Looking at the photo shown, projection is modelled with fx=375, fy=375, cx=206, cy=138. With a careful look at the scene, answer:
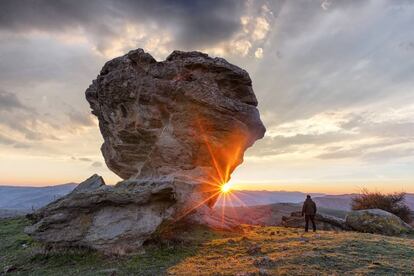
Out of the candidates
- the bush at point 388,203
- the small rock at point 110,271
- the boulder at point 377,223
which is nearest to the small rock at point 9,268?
the small rock at point 110,271

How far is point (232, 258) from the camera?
19.1 m

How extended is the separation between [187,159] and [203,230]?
566 centimetres

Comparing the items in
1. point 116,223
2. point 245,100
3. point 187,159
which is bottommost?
point 116,223

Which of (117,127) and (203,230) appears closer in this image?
(203,230)

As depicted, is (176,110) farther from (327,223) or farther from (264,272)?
(327,223)

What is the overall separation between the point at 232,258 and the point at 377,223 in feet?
62.0

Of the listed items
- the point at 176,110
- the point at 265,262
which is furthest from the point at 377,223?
the point at 176,110

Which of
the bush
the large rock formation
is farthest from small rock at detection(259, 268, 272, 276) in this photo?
the bush

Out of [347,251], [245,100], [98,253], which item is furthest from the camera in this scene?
[245,100]

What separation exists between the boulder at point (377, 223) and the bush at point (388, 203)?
10.9 m

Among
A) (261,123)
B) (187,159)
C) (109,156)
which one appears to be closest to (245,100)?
(261,123)

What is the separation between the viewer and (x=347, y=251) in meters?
19.3

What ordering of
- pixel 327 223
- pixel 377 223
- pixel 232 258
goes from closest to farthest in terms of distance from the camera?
1. pixel 232 258
2. pixel 377 223
3. pixel 327 223

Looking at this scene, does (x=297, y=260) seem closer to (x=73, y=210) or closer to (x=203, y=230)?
(x=203, y=230)
